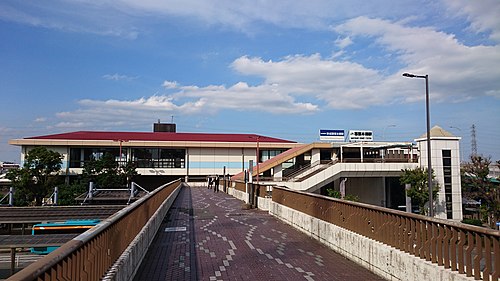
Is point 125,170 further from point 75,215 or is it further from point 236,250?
point 236,250

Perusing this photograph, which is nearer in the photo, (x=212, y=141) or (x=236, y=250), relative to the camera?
(x=236, y=250)

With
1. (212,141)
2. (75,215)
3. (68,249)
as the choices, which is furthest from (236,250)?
(212,141)

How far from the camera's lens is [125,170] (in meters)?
53.9

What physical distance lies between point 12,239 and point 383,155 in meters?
43.3

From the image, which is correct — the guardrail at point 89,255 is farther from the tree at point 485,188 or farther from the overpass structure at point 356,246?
the tree at point 485,188

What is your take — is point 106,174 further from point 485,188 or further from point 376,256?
point 376,256

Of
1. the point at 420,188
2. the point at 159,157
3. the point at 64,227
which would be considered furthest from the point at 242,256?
the point at 159,157

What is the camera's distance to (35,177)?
4656 centimetres

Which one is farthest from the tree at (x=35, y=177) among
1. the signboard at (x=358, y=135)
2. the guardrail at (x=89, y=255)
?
the guardrail at (x=89, y=255)

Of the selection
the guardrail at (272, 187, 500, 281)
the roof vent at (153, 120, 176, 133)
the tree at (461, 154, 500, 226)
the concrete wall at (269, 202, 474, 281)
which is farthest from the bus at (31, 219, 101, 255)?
the roof vent at (153, 120, 176, 133)

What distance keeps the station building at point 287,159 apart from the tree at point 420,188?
103 cm

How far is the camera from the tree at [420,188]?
3519cm

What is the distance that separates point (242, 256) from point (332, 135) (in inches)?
1900

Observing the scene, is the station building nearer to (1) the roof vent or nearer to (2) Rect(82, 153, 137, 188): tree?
(2) Rect(82, 153, 137, 188): tree
